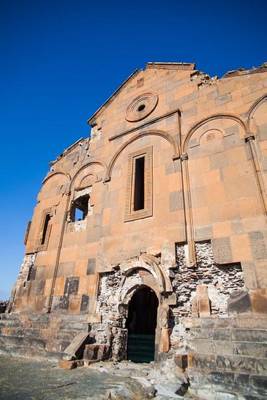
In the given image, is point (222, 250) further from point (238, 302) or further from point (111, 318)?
point (111, 318)

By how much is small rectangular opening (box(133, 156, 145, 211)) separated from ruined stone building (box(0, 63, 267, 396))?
1.9 inches

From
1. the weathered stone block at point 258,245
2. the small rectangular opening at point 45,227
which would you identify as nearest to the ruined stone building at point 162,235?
the weathered stone block at point 258,245

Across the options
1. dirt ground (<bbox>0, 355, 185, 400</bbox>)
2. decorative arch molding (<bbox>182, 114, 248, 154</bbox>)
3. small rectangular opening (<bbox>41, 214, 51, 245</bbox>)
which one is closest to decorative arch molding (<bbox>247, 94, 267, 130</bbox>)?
decorative arch molding (<bbox>182, 114, 248, 154</bbox>)

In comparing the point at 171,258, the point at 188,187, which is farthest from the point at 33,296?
the point at 188,187

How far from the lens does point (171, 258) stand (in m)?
6.80

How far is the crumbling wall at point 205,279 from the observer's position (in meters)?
5.81

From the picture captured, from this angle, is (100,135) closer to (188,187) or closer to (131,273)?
(188,187)

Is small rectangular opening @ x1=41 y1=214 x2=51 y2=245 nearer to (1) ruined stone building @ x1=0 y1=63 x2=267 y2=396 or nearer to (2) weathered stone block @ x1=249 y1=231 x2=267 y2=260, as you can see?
(1) ruined stone building @ x1=0 y1=63 x2=267 y2=396

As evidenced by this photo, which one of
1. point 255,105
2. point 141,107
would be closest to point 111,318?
point 255,105

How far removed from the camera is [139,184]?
9.12 m

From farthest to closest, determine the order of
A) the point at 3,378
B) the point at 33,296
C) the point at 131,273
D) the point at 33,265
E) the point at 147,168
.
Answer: the point at 33,265, the point at 33,296, the point at 147,168, the point at 131,273, the point at 3,378

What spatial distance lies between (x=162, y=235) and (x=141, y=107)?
5.57 m

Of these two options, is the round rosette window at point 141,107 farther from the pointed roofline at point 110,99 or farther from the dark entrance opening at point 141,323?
the dark entrance opening at point 141,323

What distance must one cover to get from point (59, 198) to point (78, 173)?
134cm
